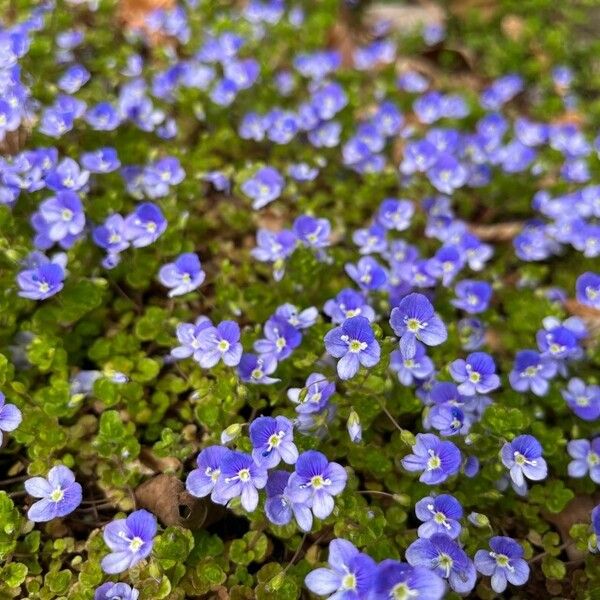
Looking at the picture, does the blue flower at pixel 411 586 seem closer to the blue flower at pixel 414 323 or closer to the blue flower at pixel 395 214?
the blue flower at pixel 414 323

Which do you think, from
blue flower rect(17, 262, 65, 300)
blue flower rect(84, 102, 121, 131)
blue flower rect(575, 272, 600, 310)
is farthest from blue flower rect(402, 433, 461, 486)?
blue flower rect(84, 102, 121, 131)

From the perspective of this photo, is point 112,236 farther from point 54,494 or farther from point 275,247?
point 54,494

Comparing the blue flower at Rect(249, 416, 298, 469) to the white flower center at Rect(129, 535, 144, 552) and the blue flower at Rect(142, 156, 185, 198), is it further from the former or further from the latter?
the blue flower at Rect(142, 156, 185, 198)

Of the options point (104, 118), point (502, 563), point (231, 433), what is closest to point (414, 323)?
point (231, 433)

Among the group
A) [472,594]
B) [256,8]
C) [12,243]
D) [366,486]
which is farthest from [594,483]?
[256,8]

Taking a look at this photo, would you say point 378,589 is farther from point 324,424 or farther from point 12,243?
point 12,243

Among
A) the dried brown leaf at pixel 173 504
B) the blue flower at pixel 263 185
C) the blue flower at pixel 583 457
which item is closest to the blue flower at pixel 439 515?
the blue flower at pixel 583 457

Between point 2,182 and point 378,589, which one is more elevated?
point 2,182
